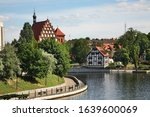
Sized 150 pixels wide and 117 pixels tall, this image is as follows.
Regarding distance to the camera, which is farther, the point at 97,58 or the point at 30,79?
the point at 97,58

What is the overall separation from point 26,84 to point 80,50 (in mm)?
31475

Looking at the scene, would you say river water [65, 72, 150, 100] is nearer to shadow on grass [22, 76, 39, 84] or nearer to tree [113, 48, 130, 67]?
shadow on grass [22, 76, 39, 84]

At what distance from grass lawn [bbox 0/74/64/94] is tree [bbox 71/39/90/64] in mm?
24580

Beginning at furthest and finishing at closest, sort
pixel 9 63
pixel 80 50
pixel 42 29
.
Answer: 1. pixel 80 50
2. pixel 42 29
3. pixel 9 63

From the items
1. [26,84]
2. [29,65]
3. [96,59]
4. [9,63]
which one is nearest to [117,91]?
[29,65]

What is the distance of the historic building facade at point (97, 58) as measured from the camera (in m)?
58.1

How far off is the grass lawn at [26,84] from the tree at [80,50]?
2458cm

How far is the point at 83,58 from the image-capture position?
5750 cm

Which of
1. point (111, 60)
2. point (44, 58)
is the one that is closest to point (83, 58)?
point (111, 60)

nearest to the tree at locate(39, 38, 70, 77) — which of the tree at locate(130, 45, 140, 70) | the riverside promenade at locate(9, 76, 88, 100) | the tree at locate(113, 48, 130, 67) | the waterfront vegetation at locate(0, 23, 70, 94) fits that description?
the waterfront vegetation at locate(0, 23, 70, 94)

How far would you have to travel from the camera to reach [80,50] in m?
56.1

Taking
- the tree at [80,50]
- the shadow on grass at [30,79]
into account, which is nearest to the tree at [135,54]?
the tree at [80,50]

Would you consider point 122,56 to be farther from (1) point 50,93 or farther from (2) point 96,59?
(1) point 50,93

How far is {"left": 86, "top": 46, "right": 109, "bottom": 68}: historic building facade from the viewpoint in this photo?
58125 millimetres
